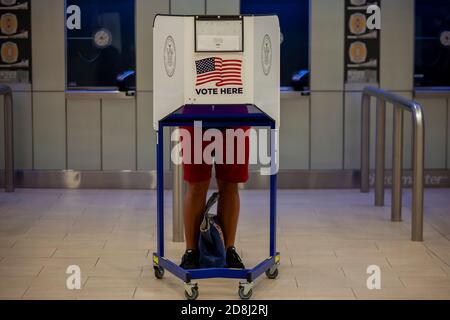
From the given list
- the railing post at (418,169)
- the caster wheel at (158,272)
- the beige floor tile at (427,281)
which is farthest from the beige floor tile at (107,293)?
the railing post at (418,169)

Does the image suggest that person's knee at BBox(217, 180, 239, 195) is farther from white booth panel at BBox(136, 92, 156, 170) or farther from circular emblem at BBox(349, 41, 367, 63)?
circular emblem at BBox(349, 41, 367, 63)

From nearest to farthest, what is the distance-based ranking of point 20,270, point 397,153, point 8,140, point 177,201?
point 20,270
point 177,201
point 397,153
point 8,140

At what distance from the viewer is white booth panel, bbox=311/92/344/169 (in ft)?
24.6

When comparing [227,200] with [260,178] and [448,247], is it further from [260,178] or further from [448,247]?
[260,178]

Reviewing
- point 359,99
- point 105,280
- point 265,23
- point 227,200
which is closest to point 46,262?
point 105,280

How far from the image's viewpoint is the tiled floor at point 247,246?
4.15m

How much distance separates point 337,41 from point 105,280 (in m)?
3.89

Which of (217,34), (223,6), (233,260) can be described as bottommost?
(233,260)

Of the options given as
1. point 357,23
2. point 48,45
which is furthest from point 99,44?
point 357,23

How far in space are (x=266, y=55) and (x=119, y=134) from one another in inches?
148

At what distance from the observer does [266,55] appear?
13.0ft

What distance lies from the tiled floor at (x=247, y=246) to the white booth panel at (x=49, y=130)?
1.12 ft

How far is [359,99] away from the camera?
7520 mm

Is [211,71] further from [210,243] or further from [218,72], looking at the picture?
[210,243]
